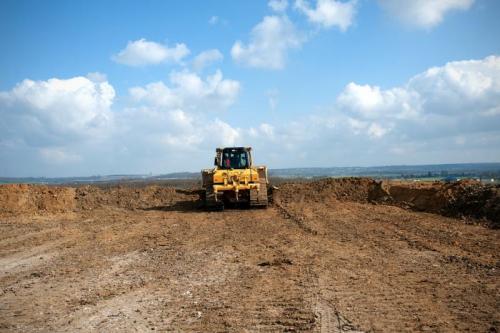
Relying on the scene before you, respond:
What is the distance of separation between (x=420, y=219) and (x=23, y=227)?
13581 mm

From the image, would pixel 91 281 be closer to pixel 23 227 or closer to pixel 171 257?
pixel 171 257

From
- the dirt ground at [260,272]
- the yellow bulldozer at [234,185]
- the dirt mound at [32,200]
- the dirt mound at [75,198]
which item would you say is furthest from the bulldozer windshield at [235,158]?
the dirt mound at [32,200]

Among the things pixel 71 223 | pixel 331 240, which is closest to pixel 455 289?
pixel 331 240

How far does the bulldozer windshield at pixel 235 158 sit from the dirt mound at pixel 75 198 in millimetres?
5024

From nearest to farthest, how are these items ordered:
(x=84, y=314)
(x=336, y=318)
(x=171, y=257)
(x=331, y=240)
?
(x=336, y=318) < (x=84, y=314) < (x=171, y=257) < (x=331, y=240)

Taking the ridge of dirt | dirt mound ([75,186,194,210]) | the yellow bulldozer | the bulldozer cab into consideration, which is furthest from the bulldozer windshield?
dirt mound ([75,186,194,210])

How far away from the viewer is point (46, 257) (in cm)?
1012

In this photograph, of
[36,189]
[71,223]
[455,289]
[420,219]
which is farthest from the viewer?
[36,189]

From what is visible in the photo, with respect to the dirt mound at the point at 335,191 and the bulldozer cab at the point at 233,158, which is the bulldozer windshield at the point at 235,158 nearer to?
the bulldozer cab at the point at 233,158

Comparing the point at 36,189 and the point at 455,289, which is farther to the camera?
the point at 36,189

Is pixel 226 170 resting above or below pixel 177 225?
above

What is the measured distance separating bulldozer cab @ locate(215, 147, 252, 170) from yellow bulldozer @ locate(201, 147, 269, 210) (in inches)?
2.1

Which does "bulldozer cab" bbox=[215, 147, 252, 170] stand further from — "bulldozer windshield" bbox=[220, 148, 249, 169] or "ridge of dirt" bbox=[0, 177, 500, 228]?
"ridge of dirt" bbox=[0, 177, 500, 228]

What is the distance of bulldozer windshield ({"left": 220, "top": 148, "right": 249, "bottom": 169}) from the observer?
20953mm
